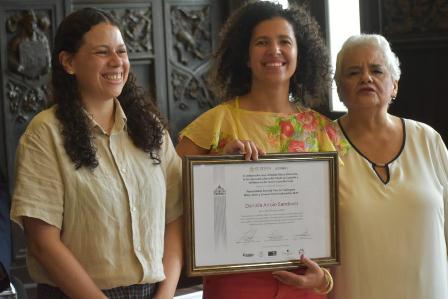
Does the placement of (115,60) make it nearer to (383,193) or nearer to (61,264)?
(61,264)

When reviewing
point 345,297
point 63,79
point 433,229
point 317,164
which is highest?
point 63,79

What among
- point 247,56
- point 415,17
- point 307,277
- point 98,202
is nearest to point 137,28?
point 415,17

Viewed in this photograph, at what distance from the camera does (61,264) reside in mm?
1765

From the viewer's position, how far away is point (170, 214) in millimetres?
2016

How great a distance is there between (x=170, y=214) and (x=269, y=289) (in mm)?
358

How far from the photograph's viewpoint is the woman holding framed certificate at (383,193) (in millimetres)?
2150

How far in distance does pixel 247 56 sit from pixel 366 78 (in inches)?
14.1

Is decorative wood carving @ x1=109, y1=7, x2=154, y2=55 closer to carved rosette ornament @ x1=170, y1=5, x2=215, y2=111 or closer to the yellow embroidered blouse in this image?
carved rosette ornament @ x1=170, y1=5, x2=215, y2=111

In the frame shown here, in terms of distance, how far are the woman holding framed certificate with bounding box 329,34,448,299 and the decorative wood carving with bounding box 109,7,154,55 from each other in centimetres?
358

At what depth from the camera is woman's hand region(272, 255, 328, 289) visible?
80.4 inches

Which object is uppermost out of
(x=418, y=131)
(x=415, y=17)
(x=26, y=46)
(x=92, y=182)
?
(x=26, y=46)

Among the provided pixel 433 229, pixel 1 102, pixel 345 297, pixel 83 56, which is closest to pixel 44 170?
pixel 83 56

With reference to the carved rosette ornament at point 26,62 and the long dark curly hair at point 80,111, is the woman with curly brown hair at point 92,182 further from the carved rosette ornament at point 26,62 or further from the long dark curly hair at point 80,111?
the carved rosette ornament at point 26,62

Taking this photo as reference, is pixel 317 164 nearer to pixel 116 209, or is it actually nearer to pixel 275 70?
pixel 275 70
